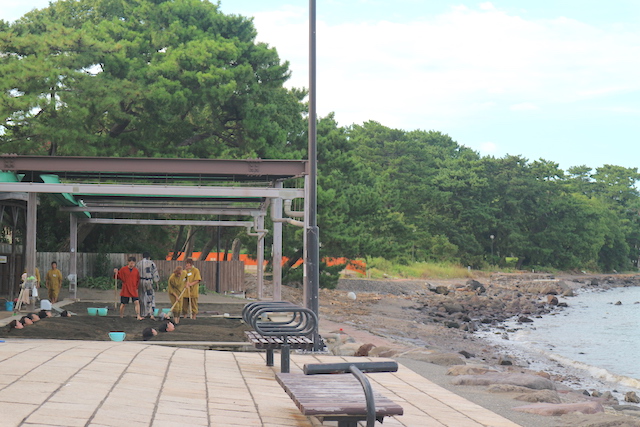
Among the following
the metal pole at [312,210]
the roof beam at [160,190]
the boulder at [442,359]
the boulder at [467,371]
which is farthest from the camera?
the roof beam at [160,190]

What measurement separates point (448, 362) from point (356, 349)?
180 cm

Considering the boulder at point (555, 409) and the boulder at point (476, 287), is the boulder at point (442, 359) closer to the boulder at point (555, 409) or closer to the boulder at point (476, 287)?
the boulder at point (555, 409)

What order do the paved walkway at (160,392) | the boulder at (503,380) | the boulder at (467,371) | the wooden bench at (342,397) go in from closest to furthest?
1. the wooden bench at (342,397)
2. the paved walkway at (160,392)
3. the boulder at (503,380)
4. the boulder at (467,371)

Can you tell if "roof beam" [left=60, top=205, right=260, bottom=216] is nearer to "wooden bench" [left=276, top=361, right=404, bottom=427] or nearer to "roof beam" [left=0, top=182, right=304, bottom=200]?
"roof beam" [left=0, top=182, right=304, bottom=200]

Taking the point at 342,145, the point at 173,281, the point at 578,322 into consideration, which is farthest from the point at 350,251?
the point at 173,281

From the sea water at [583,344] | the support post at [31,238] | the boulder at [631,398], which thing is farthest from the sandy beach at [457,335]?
the support post at [31,238]

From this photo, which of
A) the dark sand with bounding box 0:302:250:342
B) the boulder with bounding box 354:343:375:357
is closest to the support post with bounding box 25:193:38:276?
the dark sand with bounding box 0:302:250:342

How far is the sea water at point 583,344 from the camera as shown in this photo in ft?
67.8

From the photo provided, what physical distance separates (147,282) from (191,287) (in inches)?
51.8

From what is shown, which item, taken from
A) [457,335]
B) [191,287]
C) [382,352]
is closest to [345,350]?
[382,352]

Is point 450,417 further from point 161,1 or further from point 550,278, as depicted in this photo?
point 550,278

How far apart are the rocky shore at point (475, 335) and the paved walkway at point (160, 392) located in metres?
0.78

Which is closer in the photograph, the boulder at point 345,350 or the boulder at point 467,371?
the boulder at point 467,371

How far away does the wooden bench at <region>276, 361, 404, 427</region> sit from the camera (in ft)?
17.7
